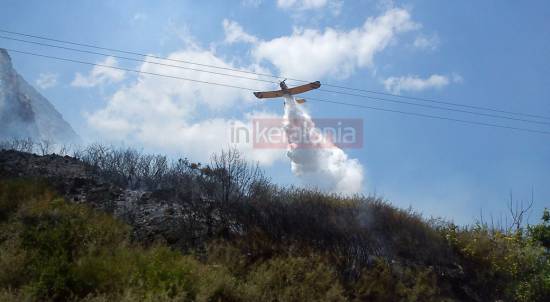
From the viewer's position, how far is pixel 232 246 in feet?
40.6

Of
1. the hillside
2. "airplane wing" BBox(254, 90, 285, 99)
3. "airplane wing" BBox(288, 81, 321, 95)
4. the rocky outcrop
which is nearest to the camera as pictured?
the hillside

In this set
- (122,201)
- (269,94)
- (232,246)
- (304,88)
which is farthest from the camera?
(269,94)

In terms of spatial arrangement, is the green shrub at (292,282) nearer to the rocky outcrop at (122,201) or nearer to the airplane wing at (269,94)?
the rocky outcrop at (122,201)

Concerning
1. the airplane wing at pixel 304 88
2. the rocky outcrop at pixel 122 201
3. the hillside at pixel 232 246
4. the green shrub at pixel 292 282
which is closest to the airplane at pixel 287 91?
the airplane wing at pixel 304 88

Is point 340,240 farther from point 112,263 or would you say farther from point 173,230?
point 112,263

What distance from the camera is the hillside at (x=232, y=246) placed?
8.78m

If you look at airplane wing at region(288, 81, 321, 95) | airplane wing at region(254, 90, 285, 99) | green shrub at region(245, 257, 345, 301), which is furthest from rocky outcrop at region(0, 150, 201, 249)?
airplane wing at region(288, 81, 321, 95)

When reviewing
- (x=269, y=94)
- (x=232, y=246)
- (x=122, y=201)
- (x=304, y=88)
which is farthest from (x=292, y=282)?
(x=269, y=94)

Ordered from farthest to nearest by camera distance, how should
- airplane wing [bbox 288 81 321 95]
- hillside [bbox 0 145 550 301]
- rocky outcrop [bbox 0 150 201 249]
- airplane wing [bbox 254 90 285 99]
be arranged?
airplane wing [bbox 254 90 285 99] < airplane wing [bbox 288 81 321 95] < rocky outcrop [bbox 0 150 201 249] < hillside [bbox 0 145 550 301]

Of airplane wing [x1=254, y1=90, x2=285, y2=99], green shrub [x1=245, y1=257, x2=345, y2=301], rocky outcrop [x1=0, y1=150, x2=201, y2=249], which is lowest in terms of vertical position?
green shrub [x1=245, y1=257, x2=345, y2=301]

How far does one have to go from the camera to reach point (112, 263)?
360 inches

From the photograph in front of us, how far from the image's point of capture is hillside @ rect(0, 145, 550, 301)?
8781 millimetres

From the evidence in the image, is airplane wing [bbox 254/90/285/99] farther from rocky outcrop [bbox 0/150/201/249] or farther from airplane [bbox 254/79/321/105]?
rocky outcrop [bbox 0/150/201/249]

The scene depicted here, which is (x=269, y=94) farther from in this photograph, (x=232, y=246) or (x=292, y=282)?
(x=292, y=282)
